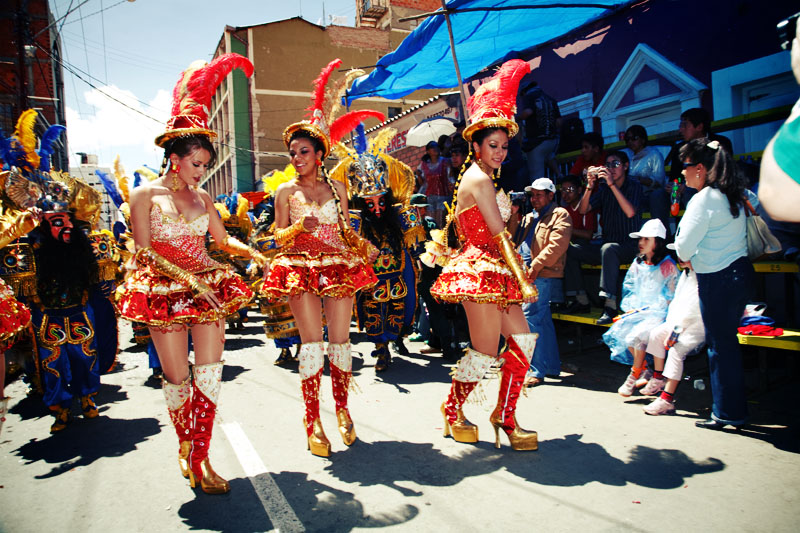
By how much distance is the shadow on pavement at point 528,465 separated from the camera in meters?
3.17

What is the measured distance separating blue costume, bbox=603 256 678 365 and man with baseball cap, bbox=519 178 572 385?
0.67m

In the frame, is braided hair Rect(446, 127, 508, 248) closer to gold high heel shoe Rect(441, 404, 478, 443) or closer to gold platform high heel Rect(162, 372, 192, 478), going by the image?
gold high heel shoe Rect(441, 404, 478, 443)

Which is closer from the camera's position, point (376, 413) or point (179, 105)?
point (179, 105)

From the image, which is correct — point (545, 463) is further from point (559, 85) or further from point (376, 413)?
point (559, 85)

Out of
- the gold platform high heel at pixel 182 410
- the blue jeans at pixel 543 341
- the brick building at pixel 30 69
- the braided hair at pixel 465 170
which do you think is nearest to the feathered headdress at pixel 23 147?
the gold platform high heel at pixel 182 410

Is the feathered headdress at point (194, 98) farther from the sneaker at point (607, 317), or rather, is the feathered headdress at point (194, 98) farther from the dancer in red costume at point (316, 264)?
the sneaker at point (607, 317)

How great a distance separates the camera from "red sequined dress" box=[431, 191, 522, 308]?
3.49m

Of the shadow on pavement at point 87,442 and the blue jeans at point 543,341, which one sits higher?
the blue jeans at point 543,341

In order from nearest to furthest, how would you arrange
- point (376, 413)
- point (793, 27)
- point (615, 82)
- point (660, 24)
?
point (793, 27) → point (376, 413) → point (660, 24) → point (615, 82)

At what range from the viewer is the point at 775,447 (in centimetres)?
354

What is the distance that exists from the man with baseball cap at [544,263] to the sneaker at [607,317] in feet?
1.69

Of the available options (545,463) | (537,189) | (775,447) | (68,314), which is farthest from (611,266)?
(68,314)

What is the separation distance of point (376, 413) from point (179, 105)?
3.06 metres

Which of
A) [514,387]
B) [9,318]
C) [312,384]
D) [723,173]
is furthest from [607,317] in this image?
[9,318]
